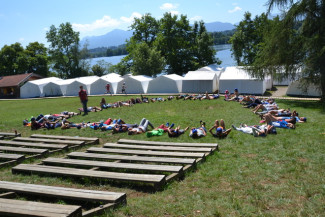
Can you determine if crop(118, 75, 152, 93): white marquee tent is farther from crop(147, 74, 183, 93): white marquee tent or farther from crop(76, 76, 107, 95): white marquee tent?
crop(76, 76, 107, 95): white marquee tent

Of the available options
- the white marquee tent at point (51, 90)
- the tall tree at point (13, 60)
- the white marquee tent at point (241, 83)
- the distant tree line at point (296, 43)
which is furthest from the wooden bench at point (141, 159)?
the tall tree at point (13, 60)

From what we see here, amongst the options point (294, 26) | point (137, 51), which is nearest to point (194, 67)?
point (137, 51)

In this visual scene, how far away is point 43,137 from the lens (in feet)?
31.1

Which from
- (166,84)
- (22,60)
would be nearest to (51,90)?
(166,84)

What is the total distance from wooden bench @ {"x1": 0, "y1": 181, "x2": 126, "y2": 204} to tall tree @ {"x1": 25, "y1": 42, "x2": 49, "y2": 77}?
54.4 metres

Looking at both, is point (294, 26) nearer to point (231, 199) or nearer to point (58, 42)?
point (231, 199)

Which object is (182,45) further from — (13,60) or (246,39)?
(13,60)

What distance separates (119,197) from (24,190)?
5.64ft

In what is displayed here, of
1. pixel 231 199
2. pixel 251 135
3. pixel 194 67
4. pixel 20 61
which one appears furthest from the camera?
pixel 20 61

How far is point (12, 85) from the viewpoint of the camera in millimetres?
40750

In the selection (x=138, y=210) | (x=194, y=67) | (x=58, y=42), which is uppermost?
(x=58, y=42)

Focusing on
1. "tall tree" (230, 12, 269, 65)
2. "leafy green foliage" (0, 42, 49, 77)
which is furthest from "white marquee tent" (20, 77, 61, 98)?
"tall tree" (230, 12, 269, 65)

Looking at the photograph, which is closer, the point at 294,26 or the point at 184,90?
the point at 294,26

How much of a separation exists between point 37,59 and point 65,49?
5.93m
